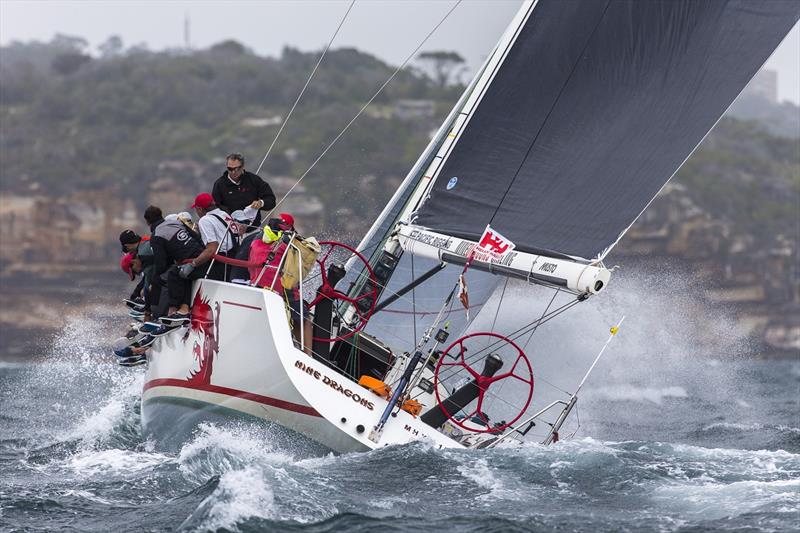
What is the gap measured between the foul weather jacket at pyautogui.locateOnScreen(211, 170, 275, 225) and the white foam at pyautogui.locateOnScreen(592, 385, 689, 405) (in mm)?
9269

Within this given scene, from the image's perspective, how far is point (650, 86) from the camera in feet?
25.3

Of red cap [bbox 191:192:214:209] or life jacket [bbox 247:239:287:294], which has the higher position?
red cap [bbox 191:192:214:209]

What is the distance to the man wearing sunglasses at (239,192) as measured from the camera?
865cm

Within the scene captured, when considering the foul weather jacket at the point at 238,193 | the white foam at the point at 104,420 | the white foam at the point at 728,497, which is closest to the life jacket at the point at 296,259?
the foul weather jacket at the point at 238,193

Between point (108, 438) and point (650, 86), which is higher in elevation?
point (650, 86)

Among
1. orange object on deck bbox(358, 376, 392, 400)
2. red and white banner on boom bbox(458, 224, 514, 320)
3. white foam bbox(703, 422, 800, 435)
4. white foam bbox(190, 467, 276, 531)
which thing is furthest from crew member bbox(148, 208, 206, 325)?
white foam bbox(703, 422, 800, 435)

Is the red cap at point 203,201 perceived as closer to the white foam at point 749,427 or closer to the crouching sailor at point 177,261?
the crouching sailor at point 177,261

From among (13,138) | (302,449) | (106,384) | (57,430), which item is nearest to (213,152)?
(13,138)

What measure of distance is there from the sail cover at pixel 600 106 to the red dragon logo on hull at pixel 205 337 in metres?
1.71

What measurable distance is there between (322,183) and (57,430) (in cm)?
3172

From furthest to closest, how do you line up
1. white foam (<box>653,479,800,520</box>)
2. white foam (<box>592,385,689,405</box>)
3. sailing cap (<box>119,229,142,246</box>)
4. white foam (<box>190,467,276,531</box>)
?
white foam (<box>592,385,689,405</box>) < sailing cap (<box>119,229,142,246</box>) < white foam (<box>653,479,800,520</box>) < white foam (<box>190,467,276,531</box>)

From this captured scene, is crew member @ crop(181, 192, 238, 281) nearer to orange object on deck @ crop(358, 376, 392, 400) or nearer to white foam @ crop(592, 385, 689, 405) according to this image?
orange object on deck @ crop(358, 376, 392, 400)

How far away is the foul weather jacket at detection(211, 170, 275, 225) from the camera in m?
8.69

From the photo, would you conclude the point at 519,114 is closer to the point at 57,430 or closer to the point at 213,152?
the point at 57,430
